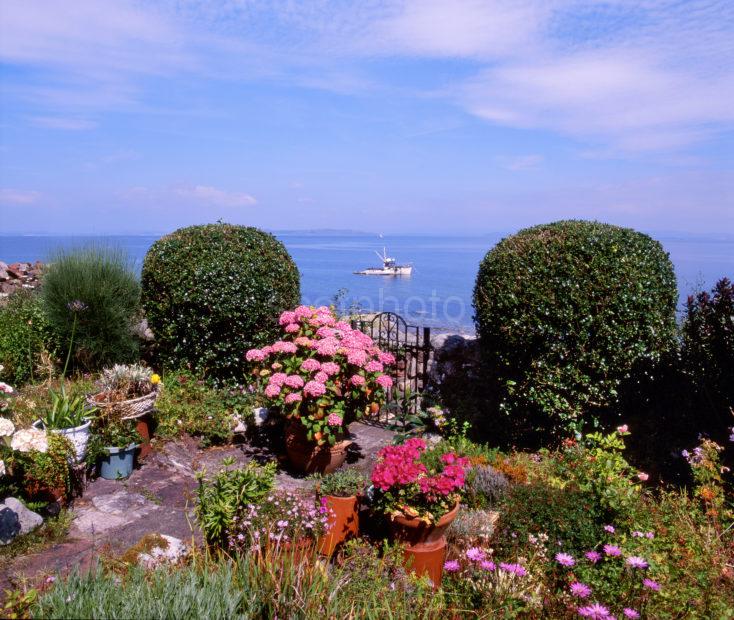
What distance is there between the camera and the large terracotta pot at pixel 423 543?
161 inches

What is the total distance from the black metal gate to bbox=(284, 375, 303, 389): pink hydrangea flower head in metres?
2.25

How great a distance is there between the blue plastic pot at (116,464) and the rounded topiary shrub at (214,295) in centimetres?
202

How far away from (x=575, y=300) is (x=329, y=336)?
2678 mm

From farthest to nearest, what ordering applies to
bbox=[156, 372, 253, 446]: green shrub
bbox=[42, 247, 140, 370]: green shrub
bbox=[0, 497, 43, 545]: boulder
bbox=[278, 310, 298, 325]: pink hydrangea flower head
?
1. bbox=[42, 247, 140, 370]: green shrub
2. bbox=[156, 372, 253, 446]: green shrub
3. bbox=[278, 310, 298, 325]: pink hydrangea flower head
4. bbox=[0, 497, 43, 545]: boulder

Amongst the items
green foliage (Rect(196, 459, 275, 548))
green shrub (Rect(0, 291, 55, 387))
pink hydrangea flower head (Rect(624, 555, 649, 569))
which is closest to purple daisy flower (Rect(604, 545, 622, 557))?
pink hydrangea flower head (Rect(624, 555, 649, 569))

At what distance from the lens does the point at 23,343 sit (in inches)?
328

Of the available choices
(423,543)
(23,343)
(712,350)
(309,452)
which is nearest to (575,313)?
(712,350)

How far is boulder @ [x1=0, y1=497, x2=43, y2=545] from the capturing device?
4.34 m

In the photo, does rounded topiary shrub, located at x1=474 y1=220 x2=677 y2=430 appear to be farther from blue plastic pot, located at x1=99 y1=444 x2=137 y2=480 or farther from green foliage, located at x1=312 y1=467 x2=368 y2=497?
blue plastic pot, located at x1=99 y1=444 x2=137 y2=480

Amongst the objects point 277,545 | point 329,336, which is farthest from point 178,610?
point 329,336

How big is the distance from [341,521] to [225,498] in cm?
99

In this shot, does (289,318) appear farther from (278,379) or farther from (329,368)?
(329,368)

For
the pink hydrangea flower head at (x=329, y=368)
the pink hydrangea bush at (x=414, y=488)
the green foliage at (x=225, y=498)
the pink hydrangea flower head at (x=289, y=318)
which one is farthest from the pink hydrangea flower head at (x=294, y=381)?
the pink hydrangea bush at (x=414, y=488)

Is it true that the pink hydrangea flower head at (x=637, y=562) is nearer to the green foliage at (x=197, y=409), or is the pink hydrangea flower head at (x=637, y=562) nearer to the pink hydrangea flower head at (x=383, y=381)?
the pink hydrangea flower head at (x=383, y=381)
